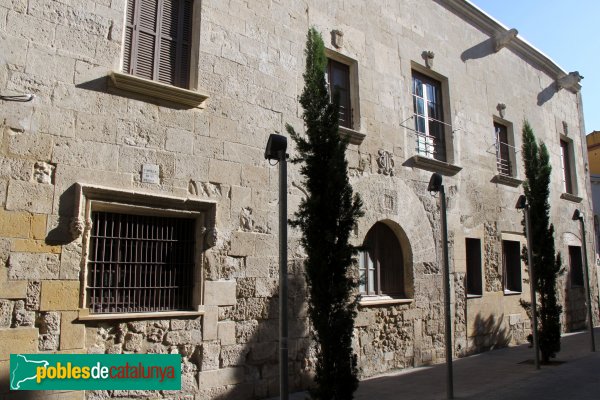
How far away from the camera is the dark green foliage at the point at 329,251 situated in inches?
198

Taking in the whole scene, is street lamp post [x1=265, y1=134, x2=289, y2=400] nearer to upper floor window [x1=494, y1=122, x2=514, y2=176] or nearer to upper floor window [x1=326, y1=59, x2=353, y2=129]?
upper floor window [x1=326, y1=59, x2=353, y2=129]

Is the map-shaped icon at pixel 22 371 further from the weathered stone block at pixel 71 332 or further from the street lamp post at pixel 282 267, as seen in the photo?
the street lamp post at pixel 282 267

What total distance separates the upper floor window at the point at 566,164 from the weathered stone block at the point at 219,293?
11860mm

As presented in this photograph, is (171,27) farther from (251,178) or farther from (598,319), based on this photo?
(598,319)

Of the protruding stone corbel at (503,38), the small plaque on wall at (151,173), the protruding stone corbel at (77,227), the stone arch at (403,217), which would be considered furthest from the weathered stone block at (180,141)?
the protruding stone corbel at (503,38)

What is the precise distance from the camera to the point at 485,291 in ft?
32.8

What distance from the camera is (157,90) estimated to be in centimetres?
583

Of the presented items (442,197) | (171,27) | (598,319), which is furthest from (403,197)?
(598,319)

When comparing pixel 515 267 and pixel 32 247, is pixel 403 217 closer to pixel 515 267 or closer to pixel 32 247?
pixel 515 267

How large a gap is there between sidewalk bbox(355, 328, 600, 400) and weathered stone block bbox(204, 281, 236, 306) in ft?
6.67

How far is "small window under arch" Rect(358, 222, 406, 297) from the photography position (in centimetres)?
816

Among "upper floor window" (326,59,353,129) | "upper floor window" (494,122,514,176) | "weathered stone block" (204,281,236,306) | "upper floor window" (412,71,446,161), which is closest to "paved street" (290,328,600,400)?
"weathered stone block" (204,281,236,306)

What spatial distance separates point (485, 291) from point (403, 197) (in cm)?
306

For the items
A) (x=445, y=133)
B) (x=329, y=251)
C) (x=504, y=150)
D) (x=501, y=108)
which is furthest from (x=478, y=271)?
(x=329, y=251)
